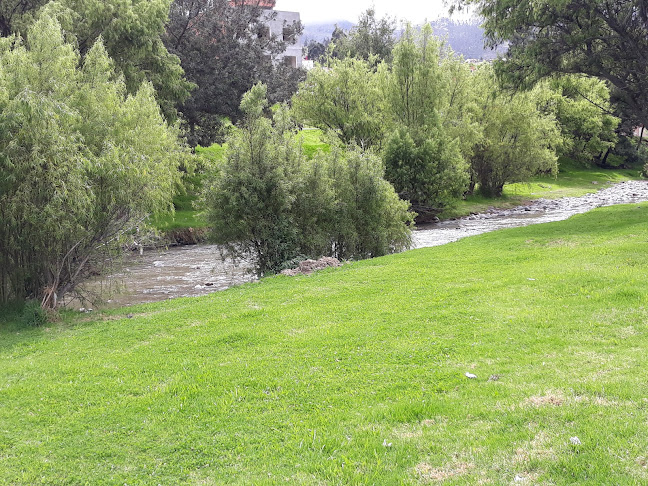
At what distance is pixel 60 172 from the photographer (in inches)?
586

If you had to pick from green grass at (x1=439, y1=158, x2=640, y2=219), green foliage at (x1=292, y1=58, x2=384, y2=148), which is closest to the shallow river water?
green grass at (x1=439, y1=158, x2=640, y2=219)

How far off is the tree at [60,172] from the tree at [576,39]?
72.1ft

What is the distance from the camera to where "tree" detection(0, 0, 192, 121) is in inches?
1441

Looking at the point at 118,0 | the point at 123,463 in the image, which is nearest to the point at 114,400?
the point at 123,463

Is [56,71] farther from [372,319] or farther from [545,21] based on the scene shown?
[545,21]

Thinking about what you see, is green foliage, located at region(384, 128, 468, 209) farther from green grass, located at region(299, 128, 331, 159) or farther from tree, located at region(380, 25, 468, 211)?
green grass, located at region(299, 128, 331, 159)

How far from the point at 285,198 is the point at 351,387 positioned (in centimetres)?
1397

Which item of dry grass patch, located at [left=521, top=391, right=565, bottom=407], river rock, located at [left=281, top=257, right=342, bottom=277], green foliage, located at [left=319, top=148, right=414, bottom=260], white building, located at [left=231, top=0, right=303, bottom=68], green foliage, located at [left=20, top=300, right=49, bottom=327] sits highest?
white building, located at [left=231, top=0, right=303, bottom=68]

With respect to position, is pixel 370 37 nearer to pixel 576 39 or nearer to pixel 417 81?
pixel 417 81

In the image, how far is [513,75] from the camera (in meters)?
31.4

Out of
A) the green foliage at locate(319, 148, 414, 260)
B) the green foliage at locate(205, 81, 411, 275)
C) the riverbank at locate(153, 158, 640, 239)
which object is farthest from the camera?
the riverbank at locate(153, 158, 640, 239)

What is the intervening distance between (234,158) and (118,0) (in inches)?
981

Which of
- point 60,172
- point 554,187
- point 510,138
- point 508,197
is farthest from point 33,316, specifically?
point 554,187

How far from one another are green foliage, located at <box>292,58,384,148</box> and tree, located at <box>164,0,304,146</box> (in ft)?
→ 16.8
